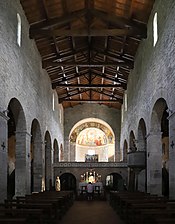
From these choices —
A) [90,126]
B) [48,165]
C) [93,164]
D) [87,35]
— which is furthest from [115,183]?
[87,35]

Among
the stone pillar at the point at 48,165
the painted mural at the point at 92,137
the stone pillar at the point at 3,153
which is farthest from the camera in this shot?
the painted mural at the point at 92,137

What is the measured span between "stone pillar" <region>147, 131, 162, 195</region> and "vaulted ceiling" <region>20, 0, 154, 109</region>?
5306 mm

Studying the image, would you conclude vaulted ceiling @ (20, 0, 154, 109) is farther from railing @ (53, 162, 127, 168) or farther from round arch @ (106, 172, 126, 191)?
round arch @ (106, 172, 126, 191)

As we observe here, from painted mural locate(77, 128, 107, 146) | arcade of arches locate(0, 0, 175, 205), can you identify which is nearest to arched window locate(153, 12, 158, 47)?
arcade of arches locate(0, 0, 175, 205)

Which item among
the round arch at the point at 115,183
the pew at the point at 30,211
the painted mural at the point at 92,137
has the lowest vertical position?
the round arch at the point at 115,183

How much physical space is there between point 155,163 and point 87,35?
737 centimetres

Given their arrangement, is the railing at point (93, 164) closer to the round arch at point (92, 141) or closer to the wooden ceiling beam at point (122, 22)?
the round arch at point (92, 141)

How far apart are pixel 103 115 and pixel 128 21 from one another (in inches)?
878

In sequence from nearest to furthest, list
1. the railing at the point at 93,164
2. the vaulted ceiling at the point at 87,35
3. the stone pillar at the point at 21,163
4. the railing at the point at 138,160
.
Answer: the vaulted ceiling at the point at 87,35
the stone pillar at the point at 21,163
the railing at the point at 138,160
the railing at the point at 93,164

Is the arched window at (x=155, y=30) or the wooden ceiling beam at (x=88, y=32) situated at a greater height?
the wooden ceiling beam at (x=88, y=32)

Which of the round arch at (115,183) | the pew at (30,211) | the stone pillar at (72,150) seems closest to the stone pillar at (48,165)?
the round arch at (115,183)

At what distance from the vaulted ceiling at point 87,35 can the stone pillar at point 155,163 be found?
5.31 meters

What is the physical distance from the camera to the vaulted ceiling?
752 inches

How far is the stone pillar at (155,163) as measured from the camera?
1898 centimetres
